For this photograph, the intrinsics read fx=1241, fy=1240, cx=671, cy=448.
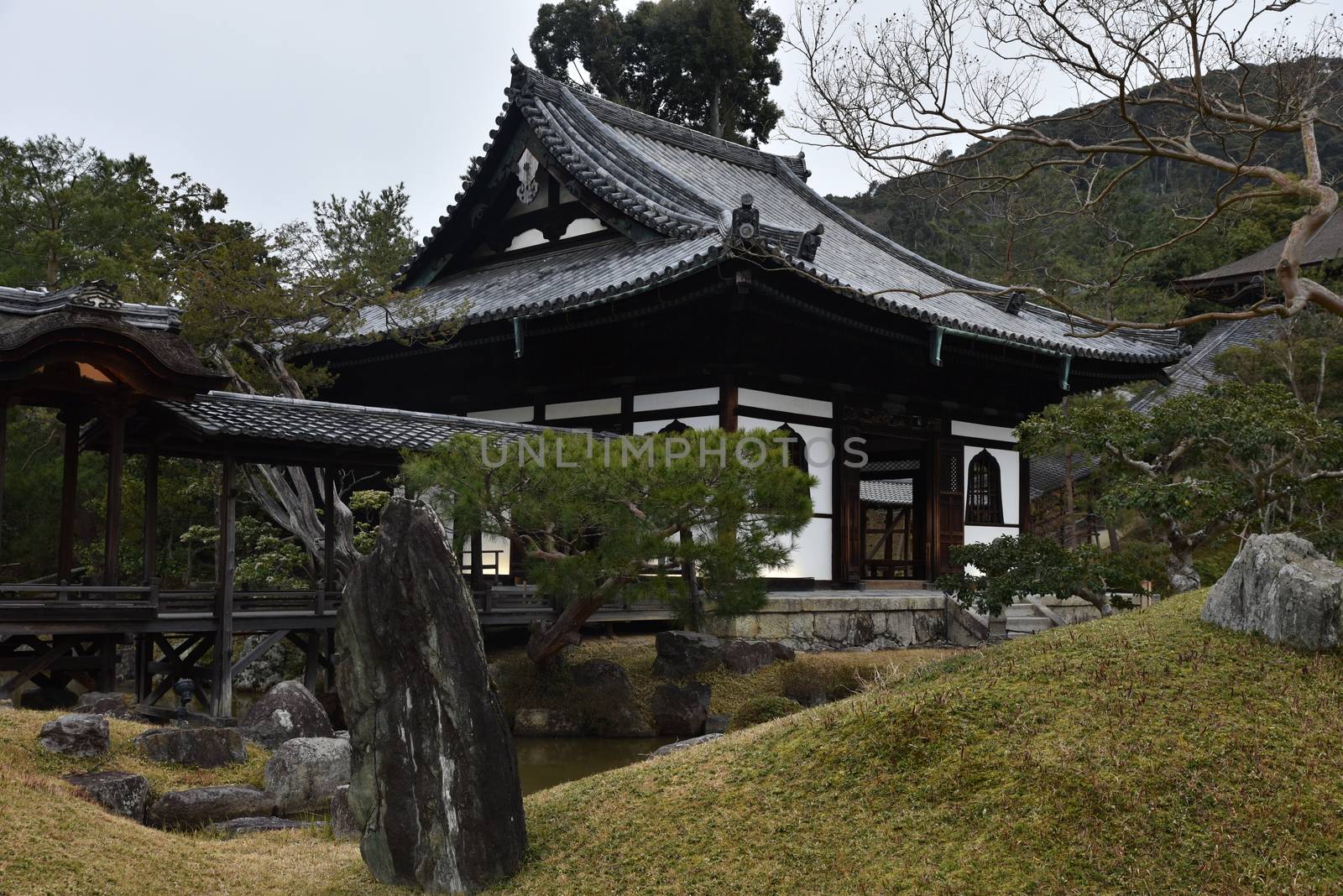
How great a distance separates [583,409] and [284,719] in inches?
331

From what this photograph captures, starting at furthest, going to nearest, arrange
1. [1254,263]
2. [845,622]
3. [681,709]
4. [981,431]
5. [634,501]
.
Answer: [1254,263] < [981,431] < [845,622] < [681,709] < [634,501]

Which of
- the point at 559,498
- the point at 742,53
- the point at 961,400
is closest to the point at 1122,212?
the point at 742,53

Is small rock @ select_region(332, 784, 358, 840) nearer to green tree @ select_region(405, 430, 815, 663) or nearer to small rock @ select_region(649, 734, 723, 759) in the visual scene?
small rock @ select_region(649, 734, 723, 759)

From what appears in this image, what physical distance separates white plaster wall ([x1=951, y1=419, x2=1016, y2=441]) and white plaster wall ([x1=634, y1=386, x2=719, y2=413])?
5173 millimetres

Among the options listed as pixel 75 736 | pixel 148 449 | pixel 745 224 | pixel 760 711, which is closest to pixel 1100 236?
pixel 745 224

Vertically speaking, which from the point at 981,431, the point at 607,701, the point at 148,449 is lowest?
the point at 607,701

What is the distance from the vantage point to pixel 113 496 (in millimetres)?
13156

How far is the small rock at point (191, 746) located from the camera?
33.7ft

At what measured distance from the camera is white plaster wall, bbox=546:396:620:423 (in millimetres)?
18906

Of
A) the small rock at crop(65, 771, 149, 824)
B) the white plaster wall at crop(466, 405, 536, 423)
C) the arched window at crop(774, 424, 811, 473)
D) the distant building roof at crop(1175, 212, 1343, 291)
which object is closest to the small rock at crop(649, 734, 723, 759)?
the small rock at crop(65, 771, 149, 824)

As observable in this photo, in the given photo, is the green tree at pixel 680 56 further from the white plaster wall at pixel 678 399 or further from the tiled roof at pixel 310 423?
the tiled roof at pixel 310 423

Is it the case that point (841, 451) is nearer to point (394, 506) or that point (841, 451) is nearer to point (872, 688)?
point (872, 688)

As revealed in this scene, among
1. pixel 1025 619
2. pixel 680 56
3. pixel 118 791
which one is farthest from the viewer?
pixel 680 56

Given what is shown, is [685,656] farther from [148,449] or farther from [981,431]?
[981,431]
